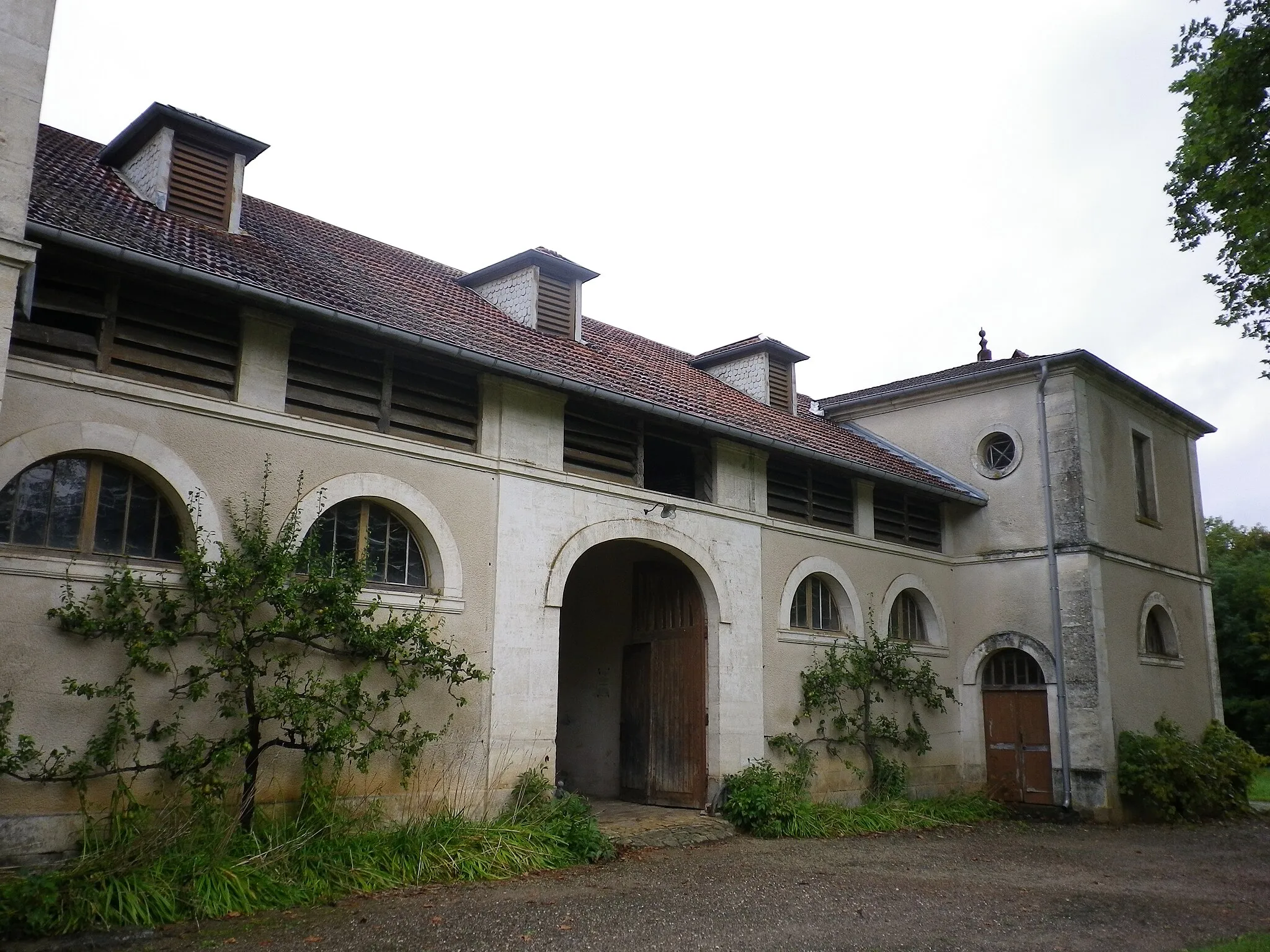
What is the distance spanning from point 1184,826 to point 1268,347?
6.13 metres

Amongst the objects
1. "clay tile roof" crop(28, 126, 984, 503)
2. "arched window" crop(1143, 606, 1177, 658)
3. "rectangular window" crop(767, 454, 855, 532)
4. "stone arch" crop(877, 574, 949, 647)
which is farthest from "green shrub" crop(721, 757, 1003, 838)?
"arched window" crop(1143, 606, 1177, 658)

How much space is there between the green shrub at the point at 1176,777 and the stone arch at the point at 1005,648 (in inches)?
48.4

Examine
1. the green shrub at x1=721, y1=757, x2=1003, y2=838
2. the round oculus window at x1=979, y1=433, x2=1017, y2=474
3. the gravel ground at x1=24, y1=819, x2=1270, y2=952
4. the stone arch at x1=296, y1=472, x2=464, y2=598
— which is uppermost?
the round oculus window at x1=979, y1=433, x2=1017, y2=474

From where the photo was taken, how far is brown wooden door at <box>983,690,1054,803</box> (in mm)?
13766

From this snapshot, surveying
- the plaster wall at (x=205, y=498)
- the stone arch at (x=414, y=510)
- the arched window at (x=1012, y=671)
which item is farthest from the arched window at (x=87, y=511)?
the arched window at (x=1012, y=671)

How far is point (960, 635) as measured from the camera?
14852 millimetres

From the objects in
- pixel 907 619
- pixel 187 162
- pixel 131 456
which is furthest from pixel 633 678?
pixel 187 162

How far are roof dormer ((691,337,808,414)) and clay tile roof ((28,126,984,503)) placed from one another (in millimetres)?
317

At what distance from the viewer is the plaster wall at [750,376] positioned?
14.9m

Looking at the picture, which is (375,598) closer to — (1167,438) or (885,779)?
(885,779)

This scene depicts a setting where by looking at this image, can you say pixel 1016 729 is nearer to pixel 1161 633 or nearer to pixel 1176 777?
pixel 1176 777

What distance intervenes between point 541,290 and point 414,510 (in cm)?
400

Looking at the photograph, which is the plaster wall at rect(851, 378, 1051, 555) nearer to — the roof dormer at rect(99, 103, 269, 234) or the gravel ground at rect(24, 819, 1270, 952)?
the gravel ground at rect(24, 819, 1270, 952)

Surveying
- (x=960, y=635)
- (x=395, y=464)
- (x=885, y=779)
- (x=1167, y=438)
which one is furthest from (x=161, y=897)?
(x=1167, y=438)
